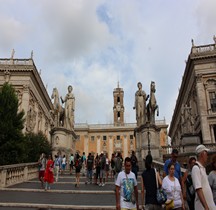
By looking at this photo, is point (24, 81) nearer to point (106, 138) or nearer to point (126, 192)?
point (126, 192)

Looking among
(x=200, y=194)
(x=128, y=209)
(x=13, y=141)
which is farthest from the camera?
(x=13, y=141)

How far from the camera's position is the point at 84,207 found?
7.06m

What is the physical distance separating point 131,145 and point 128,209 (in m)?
68.5

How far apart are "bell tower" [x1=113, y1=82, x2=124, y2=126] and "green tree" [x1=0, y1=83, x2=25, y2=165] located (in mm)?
62758

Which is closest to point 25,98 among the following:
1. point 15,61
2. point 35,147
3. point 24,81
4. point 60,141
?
point 24,81

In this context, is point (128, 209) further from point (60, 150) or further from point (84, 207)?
point (60, 150)

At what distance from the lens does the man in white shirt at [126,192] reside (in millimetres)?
4438

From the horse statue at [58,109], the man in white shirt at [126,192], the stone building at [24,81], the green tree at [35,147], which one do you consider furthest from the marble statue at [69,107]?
the man in white shirt at [126,192]

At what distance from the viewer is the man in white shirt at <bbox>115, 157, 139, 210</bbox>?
444 cm

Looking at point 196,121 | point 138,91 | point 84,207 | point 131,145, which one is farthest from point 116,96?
point 84,207

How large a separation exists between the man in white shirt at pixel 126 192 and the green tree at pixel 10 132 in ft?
52.2

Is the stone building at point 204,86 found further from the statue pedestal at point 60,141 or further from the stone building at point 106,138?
the stone building at point 106,138

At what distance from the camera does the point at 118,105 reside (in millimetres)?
88438

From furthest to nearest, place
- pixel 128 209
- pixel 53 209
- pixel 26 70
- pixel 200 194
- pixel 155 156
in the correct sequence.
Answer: pixel 26 70 → pixel 155 156 → pixel 53 209 → pixel 128 209 → pixel 200 194
